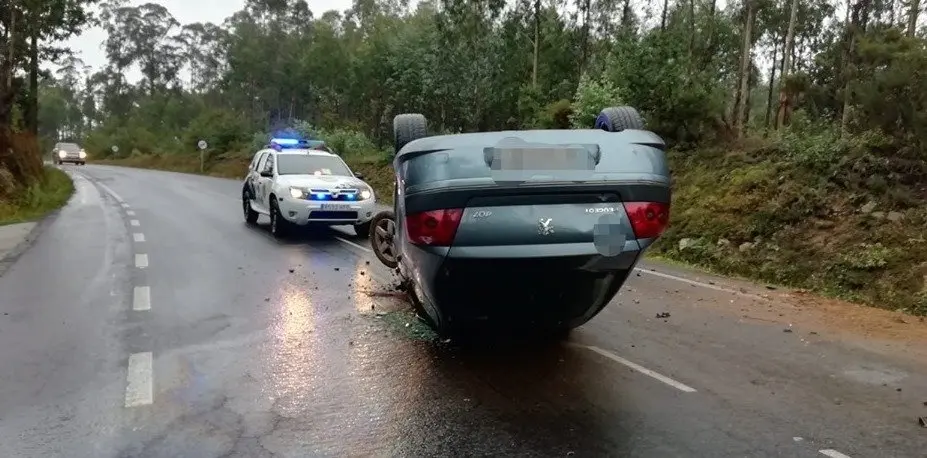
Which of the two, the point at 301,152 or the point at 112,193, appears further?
the point at 112,193

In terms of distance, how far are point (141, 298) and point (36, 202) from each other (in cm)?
Answer: 1478

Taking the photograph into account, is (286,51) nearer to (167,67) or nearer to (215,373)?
(167,67)

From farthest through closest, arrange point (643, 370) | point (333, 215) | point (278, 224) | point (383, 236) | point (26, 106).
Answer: point (26, 106) < point (278, 224) < point (333, 215) < point (383, 236) < point (643, 370)

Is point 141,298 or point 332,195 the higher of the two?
point 332,195

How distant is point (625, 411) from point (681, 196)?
35.6 ft

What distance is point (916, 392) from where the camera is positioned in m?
5.42

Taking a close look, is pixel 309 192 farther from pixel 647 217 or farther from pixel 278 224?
pixel 647 217

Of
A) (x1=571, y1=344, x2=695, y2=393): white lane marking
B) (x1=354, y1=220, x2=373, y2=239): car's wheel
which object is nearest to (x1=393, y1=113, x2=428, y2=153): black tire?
(x1=571, y1=344, x2=695, y2=393): white lane marking

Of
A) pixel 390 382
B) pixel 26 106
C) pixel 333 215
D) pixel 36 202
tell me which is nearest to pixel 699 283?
pixel 390 382

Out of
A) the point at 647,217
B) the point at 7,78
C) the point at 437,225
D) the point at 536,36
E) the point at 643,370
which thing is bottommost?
the point at 643,370

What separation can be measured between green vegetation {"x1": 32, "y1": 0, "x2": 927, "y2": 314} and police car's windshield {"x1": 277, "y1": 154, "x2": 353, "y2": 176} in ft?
21.5

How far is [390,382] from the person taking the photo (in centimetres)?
543

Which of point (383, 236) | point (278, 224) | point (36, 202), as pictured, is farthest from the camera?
point (36, 202)

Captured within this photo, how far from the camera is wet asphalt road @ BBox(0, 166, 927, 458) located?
4379 mm
